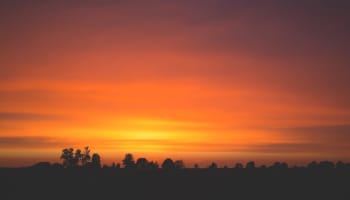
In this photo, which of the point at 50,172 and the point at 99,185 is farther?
the point at 50,172

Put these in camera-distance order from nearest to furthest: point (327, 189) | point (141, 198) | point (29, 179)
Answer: point (141, 198) < point (327, 189) < point (29, 179)

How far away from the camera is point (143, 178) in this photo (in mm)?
94625

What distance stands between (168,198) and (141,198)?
4.25 m

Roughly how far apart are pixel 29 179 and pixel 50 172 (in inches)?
400

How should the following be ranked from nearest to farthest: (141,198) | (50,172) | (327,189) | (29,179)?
(141,198) < (327,189) < (29,179) < (50,172)

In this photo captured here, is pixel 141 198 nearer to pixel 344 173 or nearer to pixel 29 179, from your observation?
pixel 29 179

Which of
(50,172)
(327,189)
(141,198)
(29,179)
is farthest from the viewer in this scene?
(50,172)

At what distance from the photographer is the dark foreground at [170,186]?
7800cm

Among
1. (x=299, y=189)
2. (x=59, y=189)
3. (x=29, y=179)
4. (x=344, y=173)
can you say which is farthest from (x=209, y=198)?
(x=344, y=173)

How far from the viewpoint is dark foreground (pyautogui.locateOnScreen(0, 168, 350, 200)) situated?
256 ft

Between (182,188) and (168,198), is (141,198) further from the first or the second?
(182,188)

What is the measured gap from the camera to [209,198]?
7694 centimetres

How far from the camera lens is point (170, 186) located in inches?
3391

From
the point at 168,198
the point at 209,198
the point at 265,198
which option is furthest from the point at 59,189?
the point at 265,198
